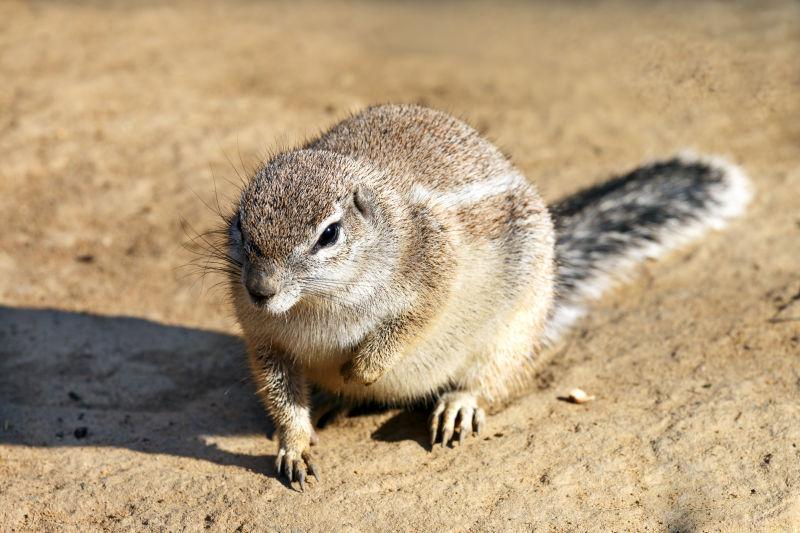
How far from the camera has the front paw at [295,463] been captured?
13.4 feet

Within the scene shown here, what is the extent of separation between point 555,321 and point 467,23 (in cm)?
566

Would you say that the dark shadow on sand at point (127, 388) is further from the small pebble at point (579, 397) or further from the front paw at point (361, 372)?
the small pebble at point (579, 397)

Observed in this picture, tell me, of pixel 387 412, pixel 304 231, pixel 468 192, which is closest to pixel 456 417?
pixel 387 412

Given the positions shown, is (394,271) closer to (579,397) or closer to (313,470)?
(313,470)

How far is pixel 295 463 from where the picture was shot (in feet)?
13.6

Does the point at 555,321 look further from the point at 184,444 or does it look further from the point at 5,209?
the point at 5,209

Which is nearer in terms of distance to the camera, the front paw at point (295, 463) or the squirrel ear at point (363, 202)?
the squirrel ear at point (363, 202)

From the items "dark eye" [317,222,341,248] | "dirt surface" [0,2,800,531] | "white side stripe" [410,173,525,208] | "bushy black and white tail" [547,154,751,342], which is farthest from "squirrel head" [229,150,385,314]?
"bushy black and white tail" [547,154,751,342]

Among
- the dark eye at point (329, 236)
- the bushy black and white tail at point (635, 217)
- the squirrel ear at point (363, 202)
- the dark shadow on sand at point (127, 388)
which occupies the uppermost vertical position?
the squirrel ear at point (363, 202)

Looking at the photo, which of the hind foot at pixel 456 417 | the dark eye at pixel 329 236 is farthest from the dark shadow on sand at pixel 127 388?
the dark eye at pixel 329 236

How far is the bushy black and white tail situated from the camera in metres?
5.72

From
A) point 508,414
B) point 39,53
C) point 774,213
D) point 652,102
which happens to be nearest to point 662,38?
point 652,102

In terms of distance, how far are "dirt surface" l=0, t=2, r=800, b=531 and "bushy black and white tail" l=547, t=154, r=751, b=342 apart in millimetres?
147

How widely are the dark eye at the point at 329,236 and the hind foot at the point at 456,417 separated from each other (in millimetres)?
1172
